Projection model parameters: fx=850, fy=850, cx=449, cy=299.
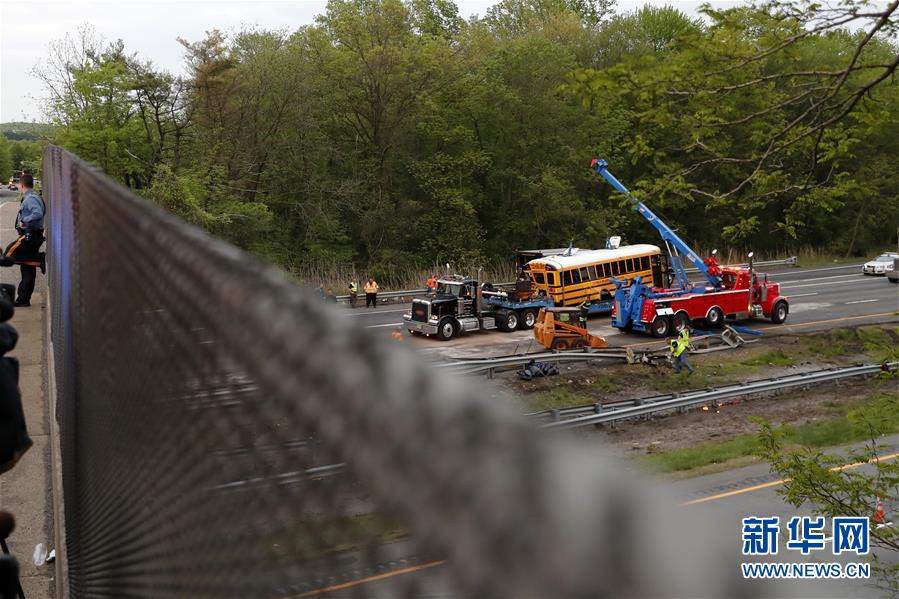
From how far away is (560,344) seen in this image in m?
24.5

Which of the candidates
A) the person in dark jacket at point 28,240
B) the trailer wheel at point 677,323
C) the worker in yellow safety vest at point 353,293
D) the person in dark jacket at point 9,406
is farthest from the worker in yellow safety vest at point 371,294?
the person in dark jacket at point 9,406

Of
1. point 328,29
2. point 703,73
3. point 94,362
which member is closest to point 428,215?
point 328,29

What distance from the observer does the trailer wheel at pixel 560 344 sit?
24.5 m

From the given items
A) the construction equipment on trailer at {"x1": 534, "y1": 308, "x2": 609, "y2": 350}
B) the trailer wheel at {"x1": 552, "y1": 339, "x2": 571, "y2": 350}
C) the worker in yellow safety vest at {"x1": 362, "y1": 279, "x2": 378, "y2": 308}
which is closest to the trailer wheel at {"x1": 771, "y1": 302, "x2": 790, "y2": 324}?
the construction equipment on trailer at {"x1": 534, "y1": 308, "x2": 609, "y2": 350}

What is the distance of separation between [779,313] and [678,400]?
45.0ft

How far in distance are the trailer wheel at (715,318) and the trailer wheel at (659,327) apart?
192 cm

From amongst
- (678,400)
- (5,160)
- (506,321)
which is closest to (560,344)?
(506,321)

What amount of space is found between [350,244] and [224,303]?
46.3m

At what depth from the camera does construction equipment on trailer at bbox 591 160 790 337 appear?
27.2m

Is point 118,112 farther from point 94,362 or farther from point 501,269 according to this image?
point 94,362

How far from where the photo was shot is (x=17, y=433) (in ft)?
9.23

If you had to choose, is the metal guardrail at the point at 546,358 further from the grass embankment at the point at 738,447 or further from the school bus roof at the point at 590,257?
the school bus roof at the point at 590,257

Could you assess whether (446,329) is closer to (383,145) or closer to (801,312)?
(801,312)

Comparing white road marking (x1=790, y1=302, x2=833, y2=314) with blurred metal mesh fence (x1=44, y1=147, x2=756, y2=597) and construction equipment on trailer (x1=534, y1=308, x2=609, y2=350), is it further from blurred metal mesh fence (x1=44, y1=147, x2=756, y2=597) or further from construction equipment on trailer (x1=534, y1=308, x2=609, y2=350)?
blurred metal mesh fence (x1=44, y1=147, x2=756, y2=597)
